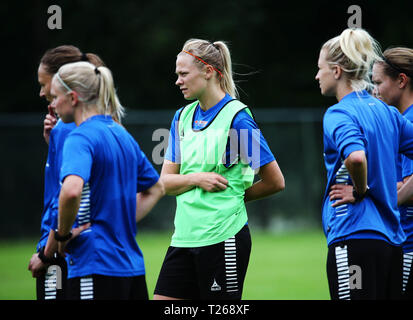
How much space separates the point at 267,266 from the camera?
10.6 m

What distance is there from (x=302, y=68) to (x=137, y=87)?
4997 millimetres

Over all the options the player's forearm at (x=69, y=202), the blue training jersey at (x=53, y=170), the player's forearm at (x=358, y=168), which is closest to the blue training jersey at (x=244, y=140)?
the player's forearm at (x=358, y=168)

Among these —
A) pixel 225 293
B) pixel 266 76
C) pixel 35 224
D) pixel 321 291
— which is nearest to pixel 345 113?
pixel 225 293

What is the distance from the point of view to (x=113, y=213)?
3434mm

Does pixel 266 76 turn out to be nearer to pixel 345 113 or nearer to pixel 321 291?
pixel 321 291

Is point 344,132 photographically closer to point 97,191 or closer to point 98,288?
point 97,191

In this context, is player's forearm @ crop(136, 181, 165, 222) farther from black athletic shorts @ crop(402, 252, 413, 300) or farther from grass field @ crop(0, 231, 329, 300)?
grass field @ crop(0, 231, 329, 300)

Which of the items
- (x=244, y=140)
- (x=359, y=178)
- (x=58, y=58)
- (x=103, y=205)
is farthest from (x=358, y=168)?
(x=58, y=58)

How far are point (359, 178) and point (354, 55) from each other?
75 cm

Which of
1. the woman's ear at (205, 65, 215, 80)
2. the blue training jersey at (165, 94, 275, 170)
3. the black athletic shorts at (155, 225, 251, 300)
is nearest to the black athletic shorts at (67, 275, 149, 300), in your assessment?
the black athletic shorts at (155, 225, 251, 300)

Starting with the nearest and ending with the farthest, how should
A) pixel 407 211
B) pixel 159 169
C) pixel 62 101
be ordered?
1. pixel 62 101
2. pixel 407 211
3. pixel 159 169

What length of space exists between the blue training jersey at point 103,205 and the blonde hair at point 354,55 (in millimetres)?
1368

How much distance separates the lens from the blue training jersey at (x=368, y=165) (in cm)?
367

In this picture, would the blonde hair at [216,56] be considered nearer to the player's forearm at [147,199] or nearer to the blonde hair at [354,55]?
the blonde hair at [354,55]
